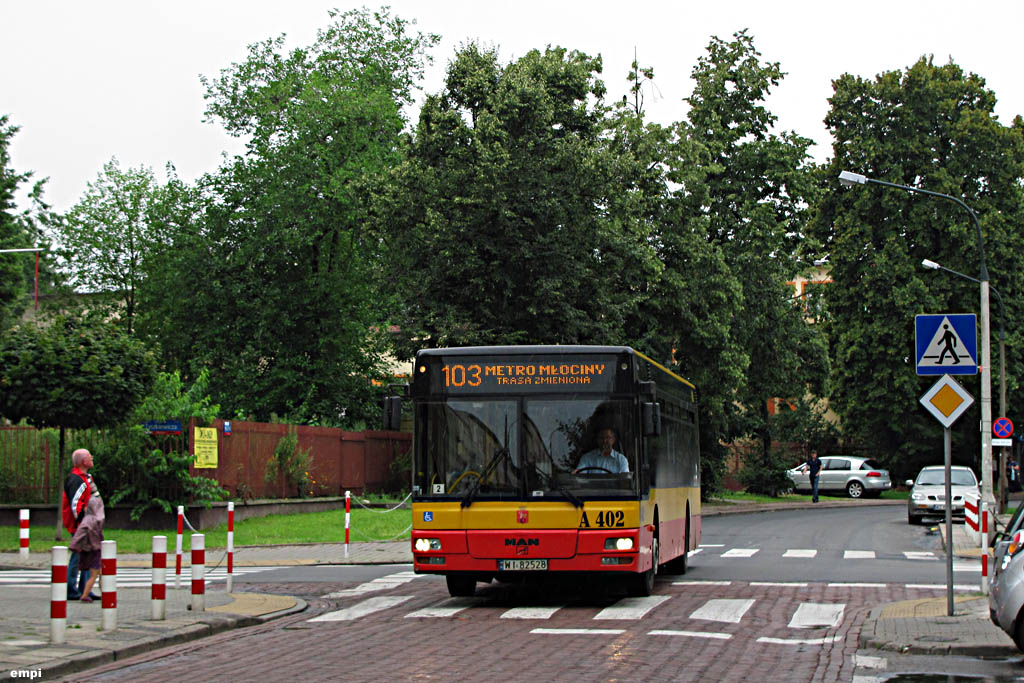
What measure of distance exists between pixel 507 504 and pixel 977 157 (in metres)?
43.8

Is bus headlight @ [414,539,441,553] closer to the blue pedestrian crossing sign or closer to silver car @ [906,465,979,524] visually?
the blue pedestrian crossing sign

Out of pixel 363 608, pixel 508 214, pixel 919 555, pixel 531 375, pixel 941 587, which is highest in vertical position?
pixel 508 214

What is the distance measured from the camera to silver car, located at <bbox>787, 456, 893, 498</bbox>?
5588 cm

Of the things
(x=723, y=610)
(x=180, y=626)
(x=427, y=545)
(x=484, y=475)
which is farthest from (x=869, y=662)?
(x=180, y=626)

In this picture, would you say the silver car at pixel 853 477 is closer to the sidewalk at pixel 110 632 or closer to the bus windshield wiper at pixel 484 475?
the sidewalk at pixel 110 632

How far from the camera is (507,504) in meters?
13.7

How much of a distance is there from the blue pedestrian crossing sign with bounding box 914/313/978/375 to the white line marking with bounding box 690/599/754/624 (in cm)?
313

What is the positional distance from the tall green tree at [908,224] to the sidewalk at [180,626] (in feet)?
128

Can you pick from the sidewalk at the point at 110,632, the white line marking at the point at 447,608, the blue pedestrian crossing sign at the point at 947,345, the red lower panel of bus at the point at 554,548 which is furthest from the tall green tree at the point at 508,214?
the blue pedestrian crossing sign at the point at 947,345

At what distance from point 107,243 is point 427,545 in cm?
4639

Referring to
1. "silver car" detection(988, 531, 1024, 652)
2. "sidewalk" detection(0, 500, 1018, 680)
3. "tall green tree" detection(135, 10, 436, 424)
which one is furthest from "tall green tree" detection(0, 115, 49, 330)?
"silver car" detection(988, 531, 1024, 652)

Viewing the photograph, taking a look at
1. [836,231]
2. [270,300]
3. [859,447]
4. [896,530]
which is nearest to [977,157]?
[836,231]

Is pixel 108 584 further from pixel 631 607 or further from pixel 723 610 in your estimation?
pixel 723 610

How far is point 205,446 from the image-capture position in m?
27.4
